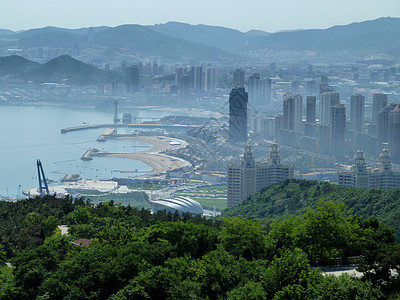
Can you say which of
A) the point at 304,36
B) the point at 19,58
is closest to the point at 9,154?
the point at 19,58

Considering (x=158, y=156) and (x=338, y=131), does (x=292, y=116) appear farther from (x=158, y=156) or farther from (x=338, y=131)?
(x=158, y=156)

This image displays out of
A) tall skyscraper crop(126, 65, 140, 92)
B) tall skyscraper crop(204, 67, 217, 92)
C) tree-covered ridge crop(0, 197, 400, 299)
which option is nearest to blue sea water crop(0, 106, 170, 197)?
tall skyscraper crop(204, 67, 217, 92)

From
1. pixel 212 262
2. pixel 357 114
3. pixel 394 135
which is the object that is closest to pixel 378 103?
pixel 357 114

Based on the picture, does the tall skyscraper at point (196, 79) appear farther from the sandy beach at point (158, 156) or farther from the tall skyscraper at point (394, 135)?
the tall skyscraper at point (394, 135)

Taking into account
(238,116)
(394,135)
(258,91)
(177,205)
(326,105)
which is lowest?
(177,205)

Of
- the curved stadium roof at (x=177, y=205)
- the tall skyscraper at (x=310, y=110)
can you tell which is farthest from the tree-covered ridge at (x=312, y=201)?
the tall skyscraper at (x=310, y=110)
